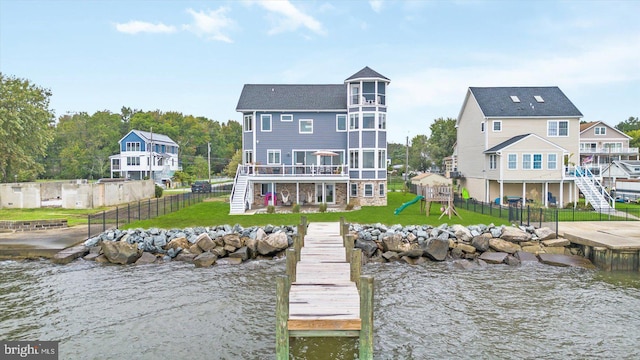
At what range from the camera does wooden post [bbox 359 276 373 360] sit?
916cm

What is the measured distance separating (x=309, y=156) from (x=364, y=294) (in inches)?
990

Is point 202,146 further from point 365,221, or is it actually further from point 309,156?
point 365,221

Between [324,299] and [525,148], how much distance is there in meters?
27.4

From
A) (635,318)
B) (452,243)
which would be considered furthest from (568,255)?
(635,318)

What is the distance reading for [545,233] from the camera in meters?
21.0

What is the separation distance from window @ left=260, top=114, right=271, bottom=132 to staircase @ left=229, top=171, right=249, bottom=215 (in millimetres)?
4138

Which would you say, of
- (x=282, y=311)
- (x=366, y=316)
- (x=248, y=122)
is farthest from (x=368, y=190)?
(x=282, y=311)

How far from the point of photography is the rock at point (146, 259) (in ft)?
63.6

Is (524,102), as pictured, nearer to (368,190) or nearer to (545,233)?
(368,190)

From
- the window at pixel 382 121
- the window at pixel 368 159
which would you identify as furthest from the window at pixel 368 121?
the window at pixel 368 159

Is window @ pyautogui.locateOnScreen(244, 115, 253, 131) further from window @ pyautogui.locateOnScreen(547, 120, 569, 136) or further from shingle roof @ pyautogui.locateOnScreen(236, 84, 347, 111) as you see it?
window @ pyautogui.locateOnScreen(547, 120, 569, 136)

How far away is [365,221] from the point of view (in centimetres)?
2448

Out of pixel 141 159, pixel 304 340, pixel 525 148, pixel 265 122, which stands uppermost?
pixel 265 122

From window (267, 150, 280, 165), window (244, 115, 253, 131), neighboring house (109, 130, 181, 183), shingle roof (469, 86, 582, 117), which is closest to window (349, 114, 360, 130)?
window (267, 150, 280, 165)
